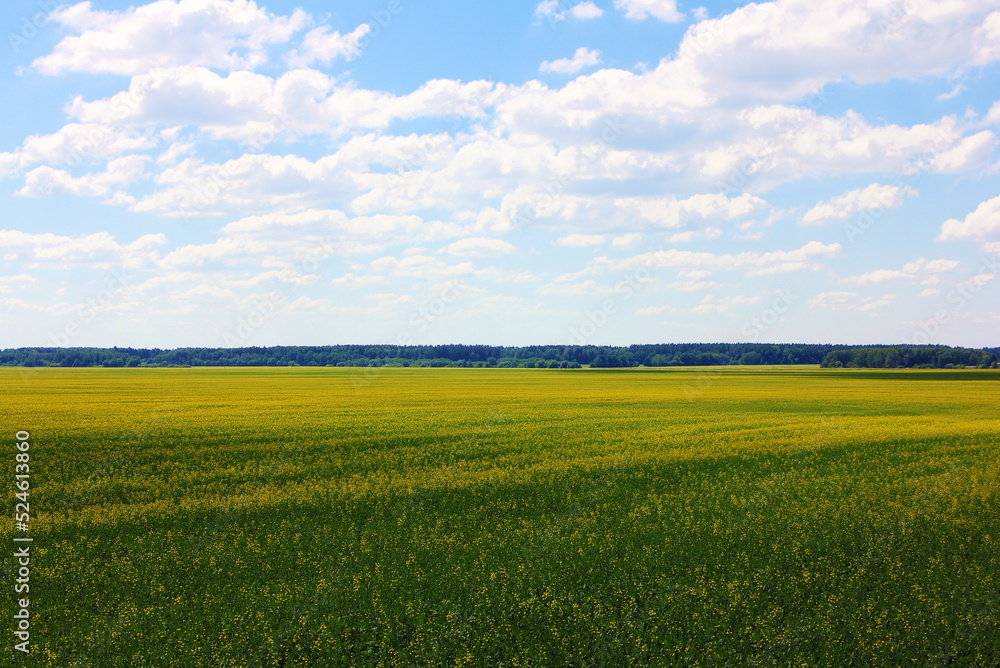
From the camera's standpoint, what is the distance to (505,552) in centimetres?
1420

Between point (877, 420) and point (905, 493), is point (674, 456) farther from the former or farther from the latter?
point (877, 420)

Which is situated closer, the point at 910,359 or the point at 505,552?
the point at 505,552

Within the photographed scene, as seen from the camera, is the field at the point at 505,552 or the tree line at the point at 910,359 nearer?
the field at the point at 505,552

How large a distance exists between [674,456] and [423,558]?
14.3 m

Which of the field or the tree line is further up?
the tree line

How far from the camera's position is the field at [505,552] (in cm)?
1023

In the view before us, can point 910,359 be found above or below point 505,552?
above

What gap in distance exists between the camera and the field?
10.2m

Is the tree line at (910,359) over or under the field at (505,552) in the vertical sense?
over

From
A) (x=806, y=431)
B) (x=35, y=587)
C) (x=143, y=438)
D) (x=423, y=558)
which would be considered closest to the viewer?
(x=35, y=587)

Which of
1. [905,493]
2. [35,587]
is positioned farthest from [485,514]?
[905,493]

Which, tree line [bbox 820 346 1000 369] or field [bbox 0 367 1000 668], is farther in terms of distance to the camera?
tree line [bbox 820 346 1000 369]

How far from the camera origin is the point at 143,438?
1104 inches

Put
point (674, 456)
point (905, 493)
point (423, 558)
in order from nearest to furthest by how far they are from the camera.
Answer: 1. point (423, 558)
2. point (905, 493)
3. point (674, 456)
